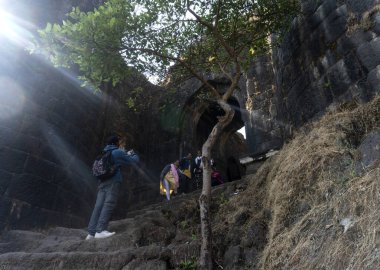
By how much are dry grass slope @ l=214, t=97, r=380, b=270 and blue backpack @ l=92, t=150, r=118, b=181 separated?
1636mm

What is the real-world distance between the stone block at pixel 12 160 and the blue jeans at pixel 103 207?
77.3 inches

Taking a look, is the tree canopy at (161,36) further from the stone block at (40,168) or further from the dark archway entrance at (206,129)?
the dark archway entrance at (206,129)

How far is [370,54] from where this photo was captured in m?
5.07

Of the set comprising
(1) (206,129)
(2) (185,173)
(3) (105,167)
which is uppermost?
(1) (206,129)

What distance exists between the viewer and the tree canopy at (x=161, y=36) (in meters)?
5.64

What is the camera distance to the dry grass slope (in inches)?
112

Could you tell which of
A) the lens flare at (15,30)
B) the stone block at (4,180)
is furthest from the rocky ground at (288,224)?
the lens flare at (15,30)

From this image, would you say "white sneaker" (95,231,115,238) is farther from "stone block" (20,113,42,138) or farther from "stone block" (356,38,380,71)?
"stone block" (356,38,380,71)

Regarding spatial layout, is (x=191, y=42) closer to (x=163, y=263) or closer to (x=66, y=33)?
(x=66, y=33)

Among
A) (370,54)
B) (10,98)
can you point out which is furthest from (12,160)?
(370,54)

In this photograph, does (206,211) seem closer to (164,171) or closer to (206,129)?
(164,171)

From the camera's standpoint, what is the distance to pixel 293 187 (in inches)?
156

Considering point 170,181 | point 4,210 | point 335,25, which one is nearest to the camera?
point 335,25

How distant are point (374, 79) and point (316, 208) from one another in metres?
2.25
